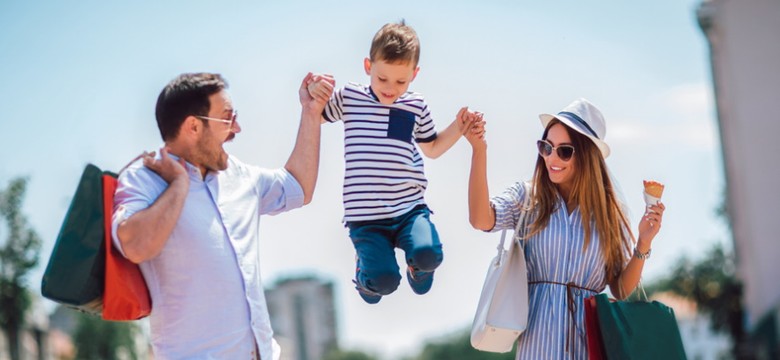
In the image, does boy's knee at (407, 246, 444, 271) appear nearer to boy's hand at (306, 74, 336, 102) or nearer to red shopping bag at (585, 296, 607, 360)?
red shopping bag at (585, 296, 607, 360)

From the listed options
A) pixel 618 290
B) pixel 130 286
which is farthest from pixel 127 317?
pixel 618 290

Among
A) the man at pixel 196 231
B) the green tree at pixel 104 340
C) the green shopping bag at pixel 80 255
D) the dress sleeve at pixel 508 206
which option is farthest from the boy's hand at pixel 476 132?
the green tree at pixel 104 340

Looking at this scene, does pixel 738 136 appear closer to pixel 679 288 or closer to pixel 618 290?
pixel 679 288

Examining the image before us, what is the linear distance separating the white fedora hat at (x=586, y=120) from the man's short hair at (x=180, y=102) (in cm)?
184

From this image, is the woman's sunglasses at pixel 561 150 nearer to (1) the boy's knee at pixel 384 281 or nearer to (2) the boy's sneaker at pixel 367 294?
(1) the boy's knee at pixel 384 281

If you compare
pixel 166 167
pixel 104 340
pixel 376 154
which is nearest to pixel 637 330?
pixel 376 154

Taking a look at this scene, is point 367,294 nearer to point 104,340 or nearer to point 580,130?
point 580,130

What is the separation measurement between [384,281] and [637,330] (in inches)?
50.0

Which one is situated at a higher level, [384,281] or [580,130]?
[580,130]

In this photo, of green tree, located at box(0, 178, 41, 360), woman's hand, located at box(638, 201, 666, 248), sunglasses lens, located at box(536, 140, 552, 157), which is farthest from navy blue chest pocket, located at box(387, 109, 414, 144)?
green tree, located at box(0, 178, 41, 360)

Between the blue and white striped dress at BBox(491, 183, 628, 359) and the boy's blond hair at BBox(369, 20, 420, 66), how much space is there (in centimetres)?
87

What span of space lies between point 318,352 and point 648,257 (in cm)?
14985

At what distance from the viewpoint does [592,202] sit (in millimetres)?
5504

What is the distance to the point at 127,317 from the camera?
4.52 metres
